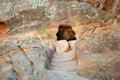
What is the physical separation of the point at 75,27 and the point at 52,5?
1.71m

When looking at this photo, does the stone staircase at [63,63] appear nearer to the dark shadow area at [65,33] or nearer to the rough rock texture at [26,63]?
the rough rock texture at [26,63]

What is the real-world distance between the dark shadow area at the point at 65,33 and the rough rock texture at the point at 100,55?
226 inches

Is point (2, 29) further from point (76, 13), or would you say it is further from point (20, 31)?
point (76, 13)

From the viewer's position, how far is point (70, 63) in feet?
29.2

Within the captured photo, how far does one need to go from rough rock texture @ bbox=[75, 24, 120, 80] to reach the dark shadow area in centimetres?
575

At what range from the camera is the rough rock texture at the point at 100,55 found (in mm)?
7608

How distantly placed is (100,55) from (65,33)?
287 inches

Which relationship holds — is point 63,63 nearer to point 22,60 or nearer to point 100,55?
point 100,55

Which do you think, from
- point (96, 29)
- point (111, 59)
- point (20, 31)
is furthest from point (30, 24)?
point (111, 59)

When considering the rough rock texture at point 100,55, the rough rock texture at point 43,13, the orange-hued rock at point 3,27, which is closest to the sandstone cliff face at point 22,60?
the rough rock texture at point 100,55

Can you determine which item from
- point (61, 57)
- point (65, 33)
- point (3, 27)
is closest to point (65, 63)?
point (61, 57)

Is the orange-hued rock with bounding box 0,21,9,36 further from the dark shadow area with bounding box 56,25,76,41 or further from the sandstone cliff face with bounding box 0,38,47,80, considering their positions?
the sandstone cliff face with bounding box 0,38,47,80

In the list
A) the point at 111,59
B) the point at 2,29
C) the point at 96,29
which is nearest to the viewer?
the point at 111,59

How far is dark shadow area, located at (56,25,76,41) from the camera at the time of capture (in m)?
15.5
